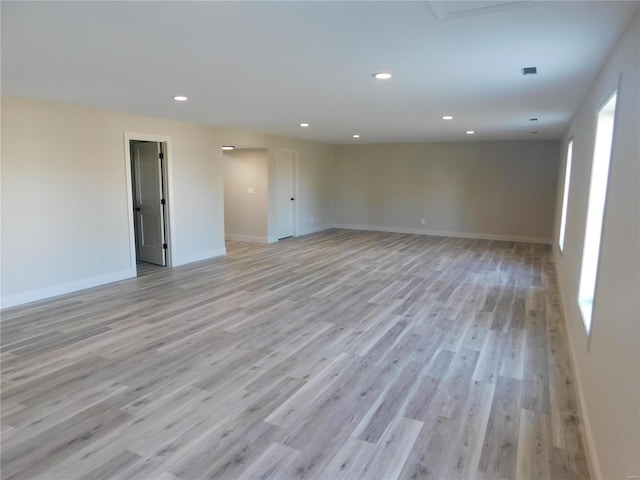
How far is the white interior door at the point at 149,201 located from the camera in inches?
264

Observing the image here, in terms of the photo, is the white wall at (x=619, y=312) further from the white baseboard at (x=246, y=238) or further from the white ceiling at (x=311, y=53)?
→ the white baseboard at (x=246, y=238)

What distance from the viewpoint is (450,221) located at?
34.1ft

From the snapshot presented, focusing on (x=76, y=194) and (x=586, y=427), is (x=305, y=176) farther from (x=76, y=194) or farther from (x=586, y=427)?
(x=586, y=427)

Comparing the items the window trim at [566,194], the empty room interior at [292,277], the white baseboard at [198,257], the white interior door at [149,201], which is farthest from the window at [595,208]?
the white interior door at [149,201]

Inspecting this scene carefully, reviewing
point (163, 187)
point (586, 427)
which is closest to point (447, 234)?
point (163, 187)

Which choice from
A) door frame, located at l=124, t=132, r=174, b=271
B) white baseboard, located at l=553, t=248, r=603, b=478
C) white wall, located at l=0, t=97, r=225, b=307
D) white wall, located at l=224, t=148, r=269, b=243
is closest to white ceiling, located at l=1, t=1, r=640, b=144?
white wall, located at l=0, t=97, r=225, b=307

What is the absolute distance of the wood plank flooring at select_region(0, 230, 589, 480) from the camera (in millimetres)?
2223

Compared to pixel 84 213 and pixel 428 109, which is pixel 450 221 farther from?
pixel 84 213

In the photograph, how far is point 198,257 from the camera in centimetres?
735

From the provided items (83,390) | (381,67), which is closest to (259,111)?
(381,67)

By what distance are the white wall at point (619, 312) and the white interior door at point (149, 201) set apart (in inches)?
243

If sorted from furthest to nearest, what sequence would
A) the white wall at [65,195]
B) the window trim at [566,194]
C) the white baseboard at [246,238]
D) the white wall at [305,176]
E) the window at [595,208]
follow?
the white baseboard at [246,238] → the white wall at [305,176] → the window trim at [566,194] → the white wall at [65,195] → the window at [595,208]

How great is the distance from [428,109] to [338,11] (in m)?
3.36

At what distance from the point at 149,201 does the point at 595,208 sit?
6407 millimetres
